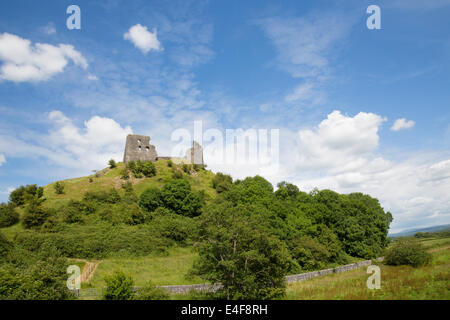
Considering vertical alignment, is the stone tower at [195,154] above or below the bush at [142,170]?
above

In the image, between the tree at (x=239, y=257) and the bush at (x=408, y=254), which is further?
the bush at (x=408, y=254)

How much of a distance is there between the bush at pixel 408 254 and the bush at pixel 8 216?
164 feet

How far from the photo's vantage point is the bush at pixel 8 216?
32062 mm

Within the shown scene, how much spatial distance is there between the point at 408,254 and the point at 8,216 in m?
51.1

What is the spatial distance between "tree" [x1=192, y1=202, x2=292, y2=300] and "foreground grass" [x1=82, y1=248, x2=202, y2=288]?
4.30 metres

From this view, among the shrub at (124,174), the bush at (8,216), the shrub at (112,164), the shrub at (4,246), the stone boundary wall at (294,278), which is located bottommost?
the stone boundary wall at (294,278)

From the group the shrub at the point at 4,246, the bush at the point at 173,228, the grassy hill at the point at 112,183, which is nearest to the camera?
the shrub at the point at 4,246

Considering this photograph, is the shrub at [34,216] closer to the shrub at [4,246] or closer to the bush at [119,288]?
the shrub at [4,246]

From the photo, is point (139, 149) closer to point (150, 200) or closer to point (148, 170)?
point (148, 170)

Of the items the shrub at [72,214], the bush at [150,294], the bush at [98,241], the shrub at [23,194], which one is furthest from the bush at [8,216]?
the bush at [150,294]

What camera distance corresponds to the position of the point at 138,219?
115ft
